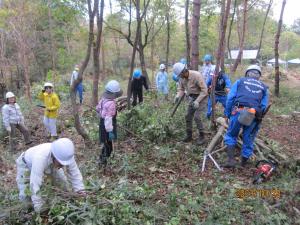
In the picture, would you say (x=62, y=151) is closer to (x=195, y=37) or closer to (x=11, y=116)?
(x=195, y=37)

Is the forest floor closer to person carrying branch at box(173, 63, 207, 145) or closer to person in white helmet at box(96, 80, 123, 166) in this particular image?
person carrying branch at box(173, 63, 207, 145)

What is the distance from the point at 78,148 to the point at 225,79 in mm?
4091

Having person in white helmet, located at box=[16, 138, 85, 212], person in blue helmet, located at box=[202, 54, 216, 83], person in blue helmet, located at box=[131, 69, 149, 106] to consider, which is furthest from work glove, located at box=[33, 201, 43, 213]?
person in blue helmet, located at box=[131, 69, 149, 106]

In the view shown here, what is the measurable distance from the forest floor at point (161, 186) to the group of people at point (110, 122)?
0.82 feet

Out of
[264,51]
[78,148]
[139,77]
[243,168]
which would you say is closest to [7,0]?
[139,77]

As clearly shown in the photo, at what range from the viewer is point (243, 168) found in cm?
592

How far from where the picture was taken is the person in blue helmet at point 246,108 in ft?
18.1

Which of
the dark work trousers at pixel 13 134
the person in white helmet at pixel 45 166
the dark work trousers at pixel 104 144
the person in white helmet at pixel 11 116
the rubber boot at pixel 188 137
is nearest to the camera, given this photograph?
the person in white helmet at pixel 45 166

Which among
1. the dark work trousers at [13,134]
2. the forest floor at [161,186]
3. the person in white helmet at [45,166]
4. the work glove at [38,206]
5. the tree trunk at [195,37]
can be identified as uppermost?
the tree trunk at [195,37]

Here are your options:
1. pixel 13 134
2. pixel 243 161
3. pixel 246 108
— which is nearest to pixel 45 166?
pixel 246 108

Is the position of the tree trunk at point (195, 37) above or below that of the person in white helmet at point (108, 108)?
above

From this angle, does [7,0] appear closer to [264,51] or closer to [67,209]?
[67,209]
